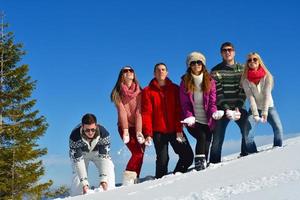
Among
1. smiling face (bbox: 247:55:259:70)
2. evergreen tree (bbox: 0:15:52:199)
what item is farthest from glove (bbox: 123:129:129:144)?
evergreen tree (bbox: 0:15:52:199)

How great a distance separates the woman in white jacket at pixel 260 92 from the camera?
9.15 metres

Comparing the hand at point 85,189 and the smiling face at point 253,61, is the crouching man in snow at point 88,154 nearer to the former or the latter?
the hand at point 85,189

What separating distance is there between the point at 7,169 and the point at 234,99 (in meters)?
13.2

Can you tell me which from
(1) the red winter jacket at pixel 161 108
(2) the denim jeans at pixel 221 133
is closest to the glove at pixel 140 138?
(1) the red winter jacket at pixel 161 108

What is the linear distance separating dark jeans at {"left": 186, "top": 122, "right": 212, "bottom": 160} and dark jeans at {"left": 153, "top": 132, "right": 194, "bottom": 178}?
0.91ft

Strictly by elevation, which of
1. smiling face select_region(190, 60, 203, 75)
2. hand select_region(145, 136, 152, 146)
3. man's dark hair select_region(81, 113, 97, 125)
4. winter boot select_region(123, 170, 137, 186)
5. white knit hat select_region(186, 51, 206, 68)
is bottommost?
winter boot select_region(123, 170, 137, 186)

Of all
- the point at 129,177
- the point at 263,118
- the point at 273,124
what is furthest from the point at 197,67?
the point at 129,177

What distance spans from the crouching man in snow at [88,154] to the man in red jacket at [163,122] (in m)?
0.80

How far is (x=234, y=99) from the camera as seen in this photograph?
933 centimetres

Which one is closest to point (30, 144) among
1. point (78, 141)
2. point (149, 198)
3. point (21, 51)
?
point (21, 51)

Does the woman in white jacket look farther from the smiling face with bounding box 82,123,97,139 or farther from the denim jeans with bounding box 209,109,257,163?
the smiling face with bounding box 82,123,97,139

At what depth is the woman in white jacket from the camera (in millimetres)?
9148

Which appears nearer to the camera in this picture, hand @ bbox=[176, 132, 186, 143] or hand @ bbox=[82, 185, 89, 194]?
hand @ bbox=[82, 185, 89, 194]

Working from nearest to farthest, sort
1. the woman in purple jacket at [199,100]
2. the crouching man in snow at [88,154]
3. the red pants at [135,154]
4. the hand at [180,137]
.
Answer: the crouching man in snow at [88,154], the woman in purple jacket at [199,100], the hand at [180,137], the red pants at [135,154]
